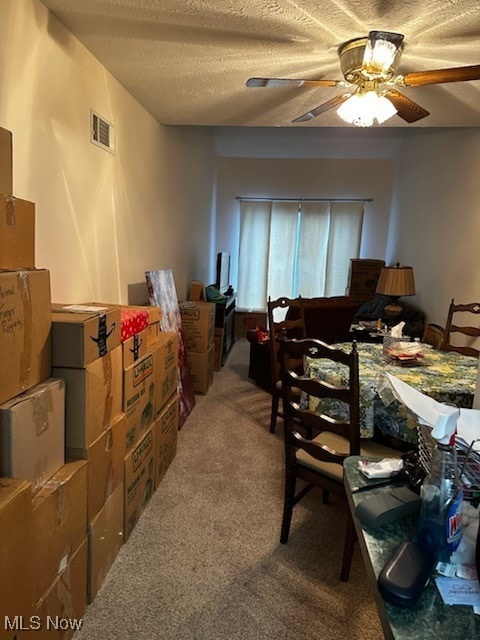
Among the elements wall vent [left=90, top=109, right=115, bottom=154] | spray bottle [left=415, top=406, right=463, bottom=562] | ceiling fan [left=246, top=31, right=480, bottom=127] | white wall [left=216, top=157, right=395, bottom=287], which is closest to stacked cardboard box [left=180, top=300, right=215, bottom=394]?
wall vent [left=90, top=109, right=115, bottom=154]

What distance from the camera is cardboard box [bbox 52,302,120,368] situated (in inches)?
53.9

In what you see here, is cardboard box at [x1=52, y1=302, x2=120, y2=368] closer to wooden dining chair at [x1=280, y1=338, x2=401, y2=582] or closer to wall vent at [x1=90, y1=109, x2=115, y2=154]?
wooden dining chair at [x1=280, y1=338, x2=401, y2=582]

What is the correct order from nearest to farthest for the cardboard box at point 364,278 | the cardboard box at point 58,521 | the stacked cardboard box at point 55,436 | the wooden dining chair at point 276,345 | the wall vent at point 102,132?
the stacked cardboard box at point 55,436
the cardboard box at point 58,521
the wall vent at point 102,132
the wooden dining chair at point 276,345
the cardboard box at point 364,278

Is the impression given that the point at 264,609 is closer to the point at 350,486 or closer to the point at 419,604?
the point at 350,486

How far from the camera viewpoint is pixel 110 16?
65.7 inches

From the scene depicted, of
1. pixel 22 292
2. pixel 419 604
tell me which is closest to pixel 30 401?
pixel 22 292

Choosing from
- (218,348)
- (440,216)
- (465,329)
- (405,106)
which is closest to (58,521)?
(405,106)

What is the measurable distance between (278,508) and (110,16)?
8.38 ft

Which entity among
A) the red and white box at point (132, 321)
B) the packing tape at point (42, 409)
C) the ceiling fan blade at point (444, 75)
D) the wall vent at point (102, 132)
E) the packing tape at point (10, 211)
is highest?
the ceiling fan blade at point (444, 75)

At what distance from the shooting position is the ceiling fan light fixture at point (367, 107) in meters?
1.91

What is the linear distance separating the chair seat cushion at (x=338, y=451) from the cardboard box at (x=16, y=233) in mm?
1454

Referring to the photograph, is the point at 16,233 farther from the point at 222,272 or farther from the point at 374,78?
the point at 222,272

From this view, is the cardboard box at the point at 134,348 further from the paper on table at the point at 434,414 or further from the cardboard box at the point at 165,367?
the paper on table at the point at 434,414

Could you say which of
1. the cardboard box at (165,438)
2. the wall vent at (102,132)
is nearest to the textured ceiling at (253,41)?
the wall vent at (102,132)
